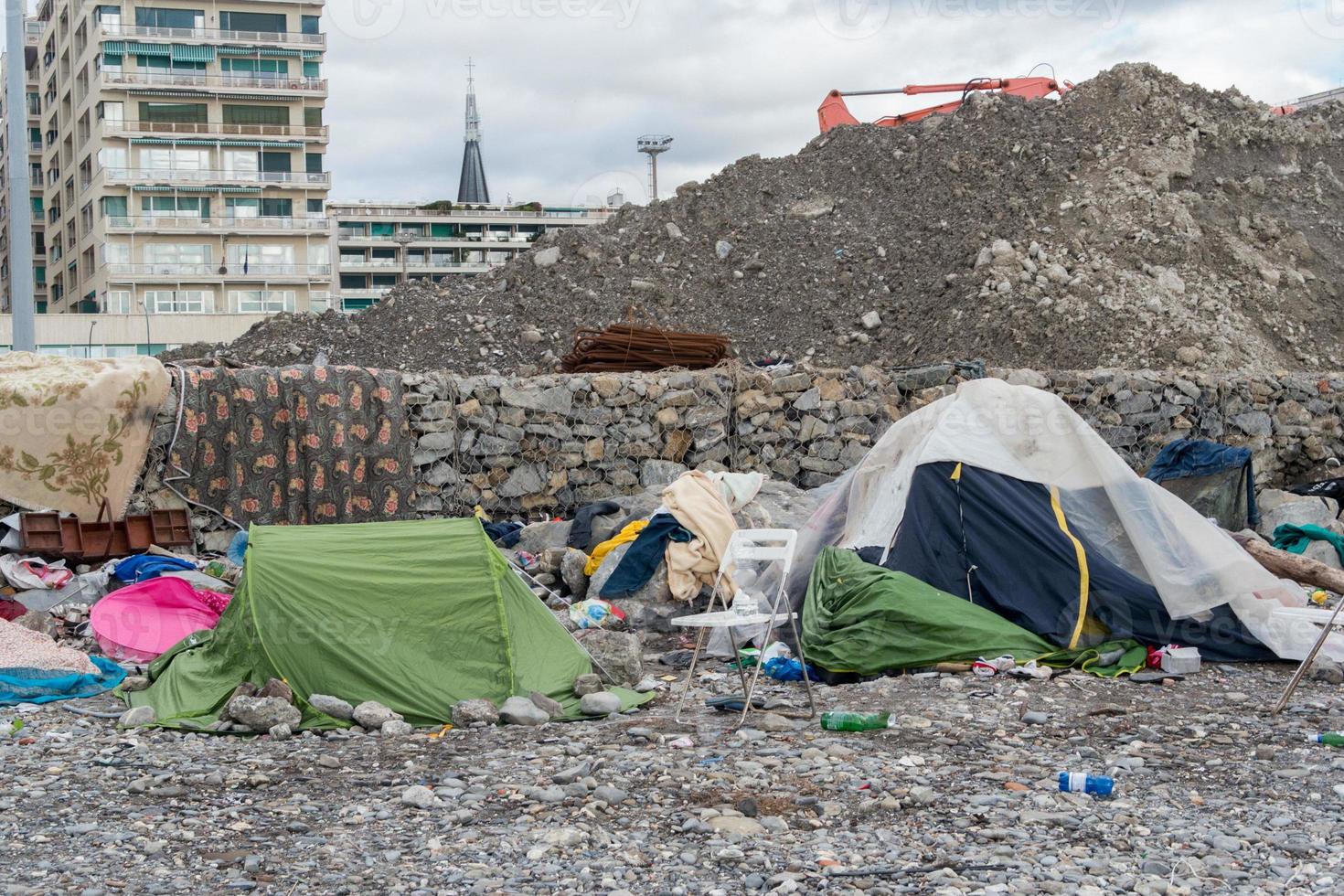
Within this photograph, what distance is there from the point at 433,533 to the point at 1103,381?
9.13 m

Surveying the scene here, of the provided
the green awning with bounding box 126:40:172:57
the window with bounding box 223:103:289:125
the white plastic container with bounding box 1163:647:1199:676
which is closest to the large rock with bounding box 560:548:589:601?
the white plastic container with bounding box 1163:647:1199:676

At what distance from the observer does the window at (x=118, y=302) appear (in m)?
50.2

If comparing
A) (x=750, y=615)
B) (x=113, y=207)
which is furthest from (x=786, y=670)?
(x=113, y=207)

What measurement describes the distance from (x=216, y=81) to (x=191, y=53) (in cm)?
141

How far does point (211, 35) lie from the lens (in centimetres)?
5172

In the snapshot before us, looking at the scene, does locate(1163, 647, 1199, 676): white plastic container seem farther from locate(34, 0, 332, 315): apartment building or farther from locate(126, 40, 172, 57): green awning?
locate(126, 40, 172, 57): green awning

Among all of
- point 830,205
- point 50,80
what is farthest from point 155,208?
point 830,205

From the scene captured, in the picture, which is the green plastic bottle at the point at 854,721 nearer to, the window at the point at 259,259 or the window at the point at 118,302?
the window at the point at 118,302

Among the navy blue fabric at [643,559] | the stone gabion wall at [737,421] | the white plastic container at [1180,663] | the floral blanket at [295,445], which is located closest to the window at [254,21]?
the stone gabion wall at [737,421]

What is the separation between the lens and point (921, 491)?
26.4 ft

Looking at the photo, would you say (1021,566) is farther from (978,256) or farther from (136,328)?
(136,328)

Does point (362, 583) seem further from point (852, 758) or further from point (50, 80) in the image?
point (50, 80)

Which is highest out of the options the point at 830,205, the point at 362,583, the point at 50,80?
the point at 50,80

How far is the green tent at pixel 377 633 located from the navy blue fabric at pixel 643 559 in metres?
1.89
